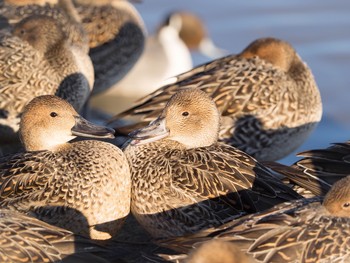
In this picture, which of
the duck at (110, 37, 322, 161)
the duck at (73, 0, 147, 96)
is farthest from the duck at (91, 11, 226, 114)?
the duck at (110, 37, 322, 161)

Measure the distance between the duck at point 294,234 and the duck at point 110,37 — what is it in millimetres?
4713

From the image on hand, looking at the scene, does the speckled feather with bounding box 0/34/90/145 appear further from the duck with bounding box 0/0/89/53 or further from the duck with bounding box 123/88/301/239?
the duck with bounding box 123/88/301/239

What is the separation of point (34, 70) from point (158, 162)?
2.15 m

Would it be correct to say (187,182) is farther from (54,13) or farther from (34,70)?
(54,13)

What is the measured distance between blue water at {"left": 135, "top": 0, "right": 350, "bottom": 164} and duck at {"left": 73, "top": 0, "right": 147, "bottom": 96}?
1847mm

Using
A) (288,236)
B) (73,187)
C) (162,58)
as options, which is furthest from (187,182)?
(162,58)

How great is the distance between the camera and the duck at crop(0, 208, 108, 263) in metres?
5.21

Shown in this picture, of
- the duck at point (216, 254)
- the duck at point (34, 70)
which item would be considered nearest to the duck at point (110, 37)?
the duck at point (34, 70)

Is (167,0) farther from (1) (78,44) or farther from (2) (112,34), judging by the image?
(1) (78,44)

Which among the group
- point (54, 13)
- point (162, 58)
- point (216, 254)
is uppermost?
point (54, 13)

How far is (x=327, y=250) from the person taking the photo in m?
5.05

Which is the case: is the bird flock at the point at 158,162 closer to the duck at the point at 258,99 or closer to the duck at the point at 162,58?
the duck at the point at 258,99

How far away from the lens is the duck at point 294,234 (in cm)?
504

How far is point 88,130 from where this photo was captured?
6512mm
